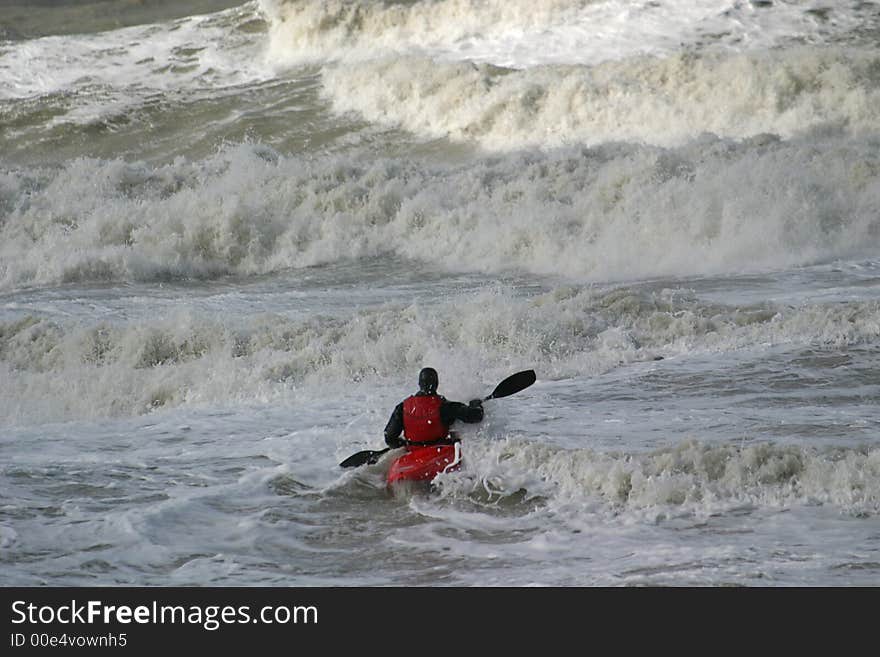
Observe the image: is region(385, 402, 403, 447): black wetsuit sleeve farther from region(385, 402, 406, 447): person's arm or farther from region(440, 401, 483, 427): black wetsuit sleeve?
region(440, 401, 483, 427): black wetsuit sleeve

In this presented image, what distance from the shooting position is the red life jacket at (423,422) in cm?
755

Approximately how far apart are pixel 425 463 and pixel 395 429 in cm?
30

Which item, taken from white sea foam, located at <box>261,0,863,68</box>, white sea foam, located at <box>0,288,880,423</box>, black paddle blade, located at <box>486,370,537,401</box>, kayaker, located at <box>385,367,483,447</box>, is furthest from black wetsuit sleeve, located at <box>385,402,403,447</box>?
white sea foam, located at <box>261,0,863,68</box>

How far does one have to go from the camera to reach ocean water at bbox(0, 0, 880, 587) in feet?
22.3

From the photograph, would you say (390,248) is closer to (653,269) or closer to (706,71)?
(653,269)

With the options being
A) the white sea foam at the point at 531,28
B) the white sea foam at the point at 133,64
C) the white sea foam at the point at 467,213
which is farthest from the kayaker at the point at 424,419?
the white sea foam at the point at 133,64

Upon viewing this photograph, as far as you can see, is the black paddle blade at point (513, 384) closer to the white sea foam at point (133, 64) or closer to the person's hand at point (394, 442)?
the person's hand at point (394, 442)

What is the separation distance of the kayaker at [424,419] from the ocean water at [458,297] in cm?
25

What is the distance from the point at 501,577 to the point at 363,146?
17974 mm

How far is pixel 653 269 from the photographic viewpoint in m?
13.7

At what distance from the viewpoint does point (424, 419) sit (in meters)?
7.55

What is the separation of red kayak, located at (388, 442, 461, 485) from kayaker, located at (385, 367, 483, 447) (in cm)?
6

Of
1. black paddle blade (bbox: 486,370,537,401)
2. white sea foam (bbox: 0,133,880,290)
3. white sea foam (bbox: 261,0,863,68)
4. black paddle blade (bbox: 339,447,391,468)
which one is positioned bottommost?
white sea foam (bbox: 0,133,880,290)

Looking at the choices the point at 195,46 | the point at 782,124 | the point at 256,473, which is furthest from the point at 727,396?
the point at 195,46
